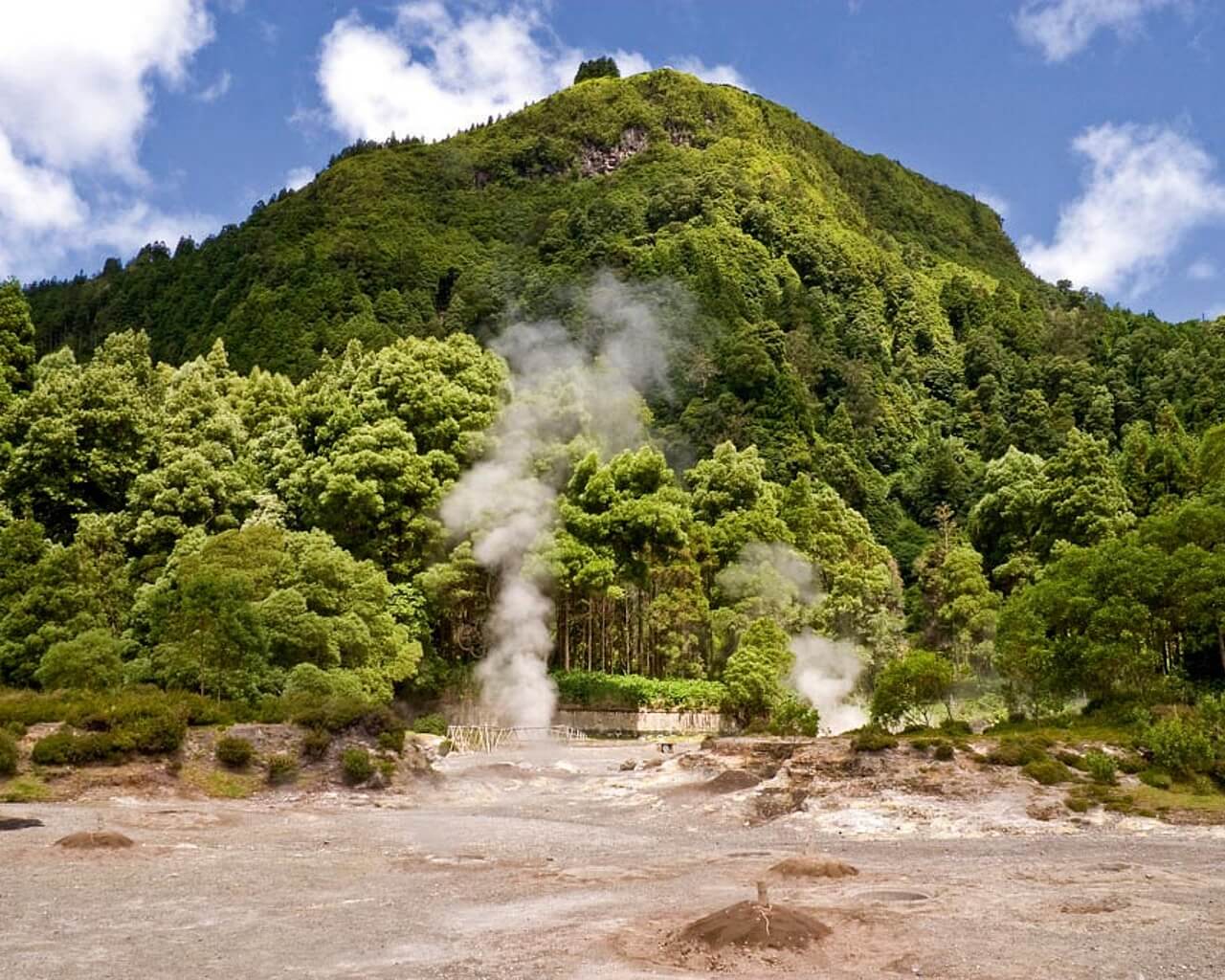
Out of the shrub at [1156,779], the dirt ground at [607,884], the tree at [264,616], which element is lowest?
the dirt ground at [607,884]

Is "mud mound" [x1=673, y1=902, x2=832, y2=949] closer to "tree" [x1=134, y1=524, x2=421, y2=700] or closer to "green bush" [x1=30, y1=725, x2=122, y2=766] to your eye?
"green bush" [x1=30, y1=725, x2=122, y2=766]

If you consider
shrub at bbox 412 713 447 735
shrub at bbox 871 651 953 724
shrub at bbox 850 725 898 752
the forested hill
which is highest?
the forested hill

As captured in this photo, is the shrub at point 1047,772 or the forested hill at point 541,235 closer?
the shrub at point 1047,772

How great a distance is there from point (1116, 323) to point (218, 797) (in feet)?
370

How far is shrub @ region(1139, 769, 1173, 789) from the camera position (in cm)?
2381

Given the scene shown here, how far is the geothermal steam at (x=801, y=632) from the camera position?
50.1 metres

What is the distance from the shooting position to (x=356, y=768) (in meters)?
27.6

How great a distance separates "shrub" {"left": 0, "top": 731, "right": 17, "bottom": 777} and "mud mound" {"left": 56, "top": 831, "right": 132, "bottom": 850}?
7542 millimetres

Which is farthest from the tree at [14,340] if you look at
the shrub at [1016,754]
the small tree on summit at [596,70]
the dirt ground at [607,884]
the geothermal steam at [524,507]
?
the small tree on summit at [596,70]

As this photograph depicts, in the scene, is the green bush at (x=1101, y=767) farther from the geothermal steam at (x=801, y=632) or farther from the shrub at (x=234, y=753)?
the geothermal steam at (x=801, y=632)

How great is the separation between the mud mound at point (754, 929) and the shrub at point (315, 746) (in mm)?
18286

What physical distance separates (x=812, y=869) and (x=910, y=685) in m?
18.4

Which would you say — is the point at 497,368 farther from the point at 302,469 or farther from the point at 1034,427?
the point at 1034,427

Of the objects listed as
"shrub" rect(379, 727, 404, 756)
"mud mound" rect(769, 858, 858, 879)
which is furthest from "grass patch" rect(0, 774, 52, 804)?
"mud mound" rect(769, 858, 858, 879)
